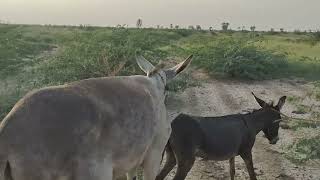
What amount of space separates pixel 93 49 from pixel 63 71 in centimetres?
132

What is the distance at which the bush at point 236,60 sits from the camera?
21.9 meters

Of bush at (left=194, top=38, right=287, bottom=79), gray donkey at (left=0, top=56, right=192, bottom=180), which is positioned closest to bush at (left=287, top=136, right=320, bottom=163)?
gray donkey at (left=0, top=56, right=192, bottom=180)

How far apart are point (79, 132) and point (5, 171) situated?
1.79ft

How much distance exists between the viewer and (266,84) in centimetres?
2131

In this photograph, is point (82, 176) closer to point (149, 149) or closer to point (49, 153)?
point (49, 153)

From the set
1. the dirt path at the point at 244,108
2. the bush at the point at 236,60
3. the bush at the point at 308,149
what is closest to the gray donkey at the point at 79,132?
the dirt path at the point at 244,108

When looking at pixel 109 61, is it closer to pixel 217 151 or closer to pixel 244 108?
pixel 244 108

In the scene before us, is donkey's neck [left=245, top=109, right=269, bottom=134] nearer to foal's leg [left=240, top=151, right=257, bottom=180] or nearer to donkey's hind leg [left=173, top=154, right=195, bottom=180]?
foal's leg [left=240, top=151, right=257, bottom=180]

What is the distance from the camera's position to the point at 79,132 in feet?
12.2

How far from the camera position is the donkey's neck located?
8.59 m

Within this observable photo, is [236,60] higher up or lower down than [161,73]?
lower down

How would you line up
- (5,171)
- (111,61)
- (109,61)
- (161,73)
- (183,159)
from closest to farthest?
(5,171) < (161,73) < (183,159) < (109,61) < (111,61)

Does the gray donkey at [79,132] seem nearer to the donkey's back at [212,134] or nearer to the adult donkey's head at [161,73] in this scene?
the adult donkey's head at [161,73]

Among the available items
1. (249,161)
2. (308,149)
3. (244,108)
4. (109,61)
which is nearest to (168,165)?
(249,161)
